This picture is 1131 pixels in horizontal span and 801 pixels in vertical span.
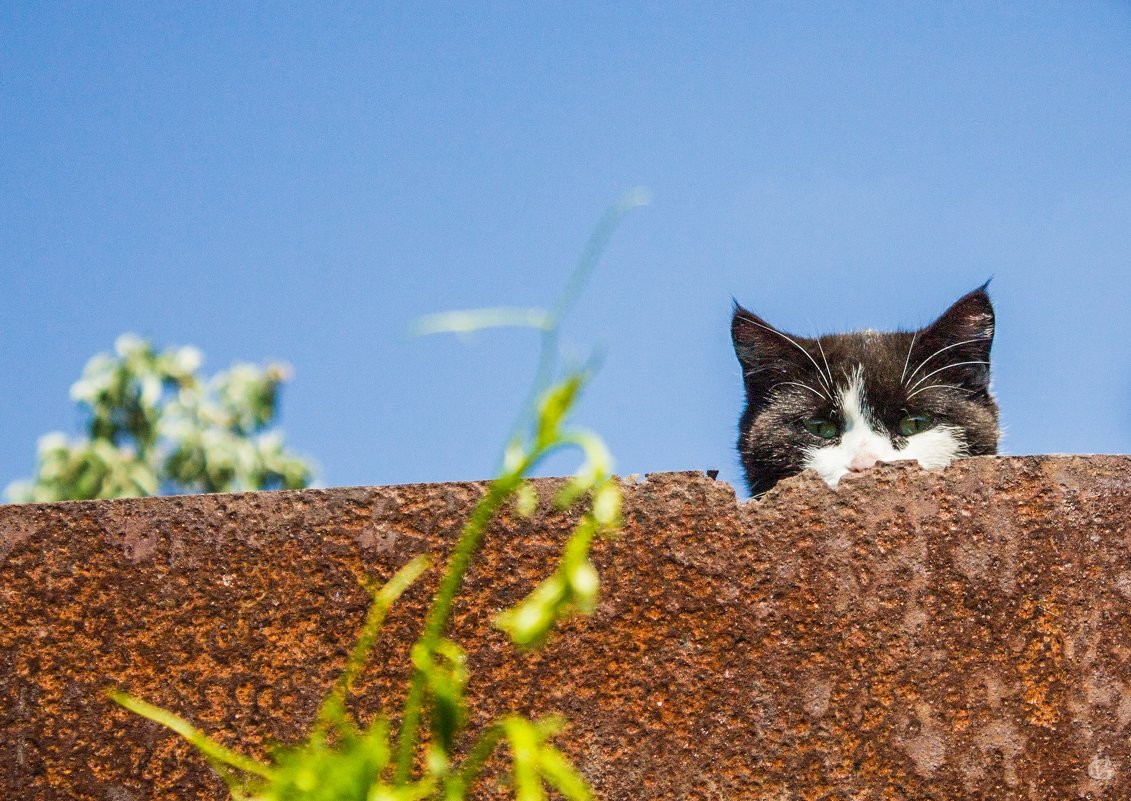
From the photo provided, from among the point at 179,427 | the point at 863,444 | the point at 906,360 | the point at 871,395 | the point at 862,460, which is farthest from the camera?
the point at 179,427

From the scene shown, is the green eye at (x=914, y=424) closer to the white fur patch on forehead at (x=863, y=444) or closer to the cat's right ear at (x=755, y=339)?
the white fur patch on forehead at (x=863, y=444)

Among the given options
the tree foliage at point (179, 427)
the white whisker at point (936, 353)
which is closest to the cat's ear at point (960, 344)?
the white whisker at point (936, 353)

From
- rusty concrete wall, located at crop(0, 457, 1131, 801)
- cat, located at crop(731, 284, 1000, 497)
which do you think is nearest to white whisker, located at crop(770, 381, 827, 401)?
cat, located at crop(731, 284, 1000, 497)

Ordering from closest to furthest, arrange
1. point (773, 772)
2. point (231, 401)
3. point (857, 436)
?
1. point (773, 772)
2. point (857, 436)
3. point (231, 401)

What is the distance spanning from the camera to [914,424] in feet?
10.8

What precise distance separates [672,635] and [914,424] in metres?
1.86

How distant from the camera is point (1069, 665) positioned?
1703 millimetres

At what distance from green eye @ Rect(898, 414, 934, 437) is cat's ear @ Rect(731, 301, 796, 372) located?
435 mm

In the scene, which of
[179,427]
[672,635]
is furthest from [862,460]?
[179,427]

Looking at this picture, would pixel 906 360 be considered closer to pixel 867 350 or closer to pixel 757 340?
pixel 867 350

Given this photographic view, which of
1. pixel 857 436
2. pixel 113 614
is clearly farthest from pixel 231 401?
pixel 113 614

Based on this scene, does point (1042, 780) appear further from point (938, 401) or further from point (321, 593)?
point (938, 401)

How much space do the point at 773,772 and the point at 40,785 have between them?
3.74ft

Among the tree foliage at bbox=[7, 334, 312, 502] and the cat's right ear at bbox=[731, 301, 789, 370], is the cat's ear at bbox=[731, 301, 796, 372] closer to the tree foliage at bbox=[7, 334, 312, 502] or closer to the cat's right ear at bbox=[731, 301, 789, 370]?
the cat's right ear at bbox=[731, 301, 789, 370]
